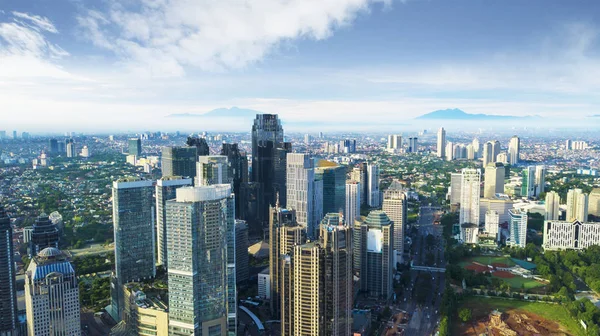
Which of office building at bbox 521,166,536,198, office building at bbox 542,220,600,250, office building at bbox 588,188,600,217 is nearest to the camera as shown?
office building at bbox 542,220,600,250

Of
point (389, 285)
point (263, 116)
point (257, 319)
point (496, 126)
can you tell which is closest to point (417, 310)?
point (389, 285)

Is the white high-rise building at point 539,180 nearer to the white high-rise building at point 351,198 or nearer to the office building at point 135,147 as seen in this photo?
the white high-rise building at point 351,198

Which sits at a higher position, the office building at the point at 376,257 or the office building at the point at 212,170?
the office building at the point at 212,170

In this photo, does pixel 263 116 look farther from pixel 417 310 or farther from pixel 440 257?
pixel 417 310

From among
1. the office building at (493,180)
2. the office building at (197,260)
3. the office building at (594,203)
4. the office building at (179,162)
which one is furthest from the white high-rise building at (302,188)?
the office building at (594,203)

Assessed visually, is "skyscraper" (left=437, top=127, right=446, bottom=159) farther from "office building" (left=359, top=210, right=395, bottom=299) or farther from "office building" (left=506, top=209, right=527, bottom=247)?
"office building" (left=359, top=210, right=395, bottom=299)

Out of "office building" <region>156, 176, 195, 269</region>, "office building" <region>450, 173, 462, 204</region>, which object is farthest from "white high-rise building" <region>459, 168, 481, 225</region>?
"office building" <region>156, 176, 195, 269</region>
